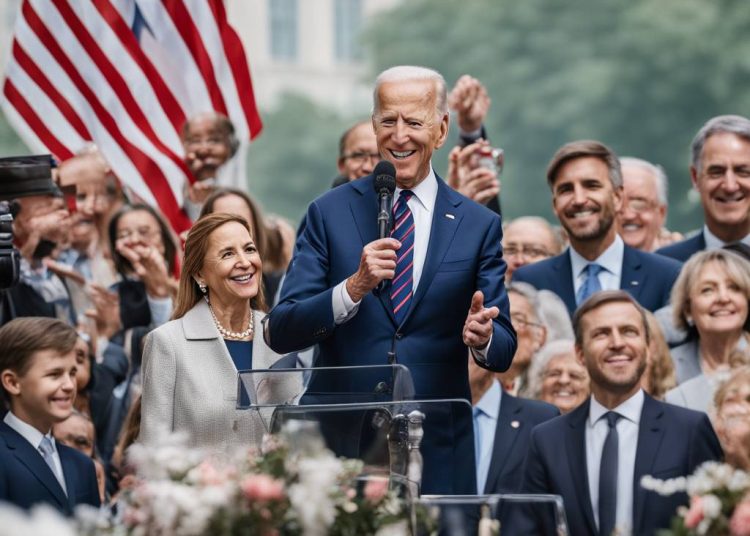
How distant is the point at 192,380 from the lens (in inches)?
287

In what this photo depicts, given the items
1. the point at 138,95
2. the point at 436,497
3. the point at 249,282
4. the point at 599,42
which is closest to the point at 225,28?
the point at 138,95

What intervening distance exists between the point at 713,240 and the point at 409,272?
11.4 feet

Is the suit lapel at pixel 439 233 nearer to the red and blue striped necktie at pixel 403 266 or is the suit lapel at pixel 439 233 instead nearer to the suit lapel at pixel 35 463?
the red and blue striped necktie at pixel 403 266

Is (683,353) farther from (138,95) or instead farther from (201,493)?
(201,493)

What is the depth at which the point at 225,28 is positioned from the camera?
1137 centimetres

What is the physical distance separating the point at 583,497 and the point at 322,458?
2.50m

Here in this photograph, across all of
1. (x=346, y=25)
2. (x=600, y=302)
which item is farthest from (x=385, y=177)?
(x=346, y=25)

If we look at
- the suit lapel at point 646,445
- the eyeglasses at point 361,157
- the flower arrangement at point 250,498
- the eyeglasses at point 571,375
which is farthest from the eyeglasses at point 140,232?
the flower arrangement at point 250,498

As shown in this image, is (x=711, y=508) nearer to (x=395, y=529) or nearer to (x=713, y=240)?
(x=395, y=529)

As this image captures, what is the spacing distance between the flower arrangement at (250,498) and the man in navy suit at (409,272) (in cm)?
122

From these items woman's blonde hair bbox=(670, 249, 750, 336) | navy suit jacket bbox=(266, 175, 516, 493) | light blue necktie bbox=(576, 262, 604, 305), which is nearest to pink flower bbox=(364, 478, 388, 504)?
navy suit jacket bbox=(266, 175, 516, 493)

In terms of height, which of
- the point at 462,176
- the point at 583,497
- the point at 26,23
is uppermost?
the point at 26,23

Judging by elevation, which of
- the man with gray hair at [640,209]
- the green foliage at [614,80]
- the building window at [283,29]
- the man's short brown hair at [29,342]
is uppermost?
the building window at [283,29]

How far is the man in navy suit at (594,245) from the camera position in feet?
30.9
